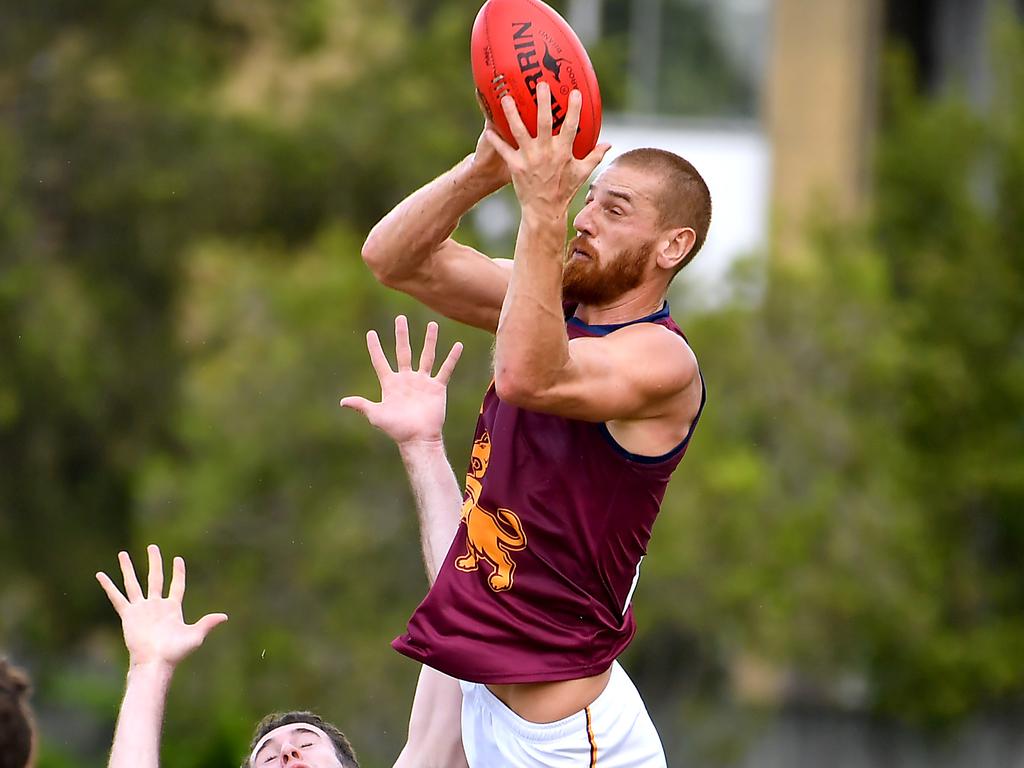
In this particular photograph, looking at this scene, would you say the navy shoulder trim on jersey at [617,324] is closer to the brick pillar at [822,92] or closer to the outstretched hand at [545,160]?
the outstretched hand at [545,160]

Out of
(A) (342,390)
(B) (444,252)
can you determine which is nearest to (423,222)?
(B) (444,252)

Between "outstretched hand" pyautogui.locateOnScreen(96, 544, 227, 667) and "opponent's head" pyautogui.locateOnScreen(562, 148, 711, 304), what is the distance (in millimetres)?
1387

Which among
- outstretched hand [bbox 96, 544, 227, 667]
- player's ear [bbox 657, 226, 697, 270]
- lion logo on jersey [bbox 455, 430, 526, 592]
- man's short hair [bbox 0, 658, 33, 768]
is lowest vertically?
man's short hair [bbox 0, 658, 33, 768]

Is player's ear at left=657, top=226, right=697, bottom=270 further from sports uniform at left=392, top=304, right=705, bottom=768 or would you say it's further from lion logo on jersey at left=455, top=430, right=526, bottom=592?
lion logo on jersey at left=455, top=430, right=526, bottom=592

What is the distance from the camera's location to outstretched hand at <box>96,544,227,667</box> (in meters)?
5.25

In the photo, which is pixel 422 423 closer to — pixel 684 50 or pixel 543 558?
pixel 543 558

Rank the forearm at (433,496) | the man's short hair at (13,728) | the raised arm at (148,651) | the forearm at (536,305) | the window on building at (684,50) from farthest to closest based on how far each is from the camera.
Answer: the window on building at (684,50) < the forearm at (433,496) < the raised arm at (148,651) < the forearm at (536,305) < the man's short hair at (13,728)

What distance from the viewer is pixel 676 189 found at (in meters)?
5.29

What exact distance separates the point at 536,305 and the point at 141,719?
1.55m

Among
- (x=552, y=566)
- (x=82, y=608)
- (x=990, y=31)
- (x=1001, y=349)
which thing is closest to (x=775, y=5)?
(x=990, y=31)

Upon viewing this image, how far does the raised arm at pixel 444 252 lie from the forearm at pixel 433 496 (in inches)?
17.9

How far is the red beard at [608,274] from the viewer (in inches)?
207

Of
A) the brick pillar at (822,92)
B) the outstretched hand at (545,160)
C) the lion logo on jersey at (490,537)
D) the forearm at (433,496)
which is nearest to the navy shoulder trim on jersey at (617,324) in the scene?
the lion logo on jersey at (490,537)

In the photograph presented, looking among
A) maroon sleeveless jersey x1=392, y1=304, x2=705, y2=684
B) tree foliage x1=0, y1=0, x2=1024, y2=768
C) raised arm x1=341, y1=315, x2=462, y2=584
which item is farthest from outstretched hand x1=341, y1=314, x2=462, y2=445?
tree foliage x1=0, y1=0, x2=1024, y2=768
